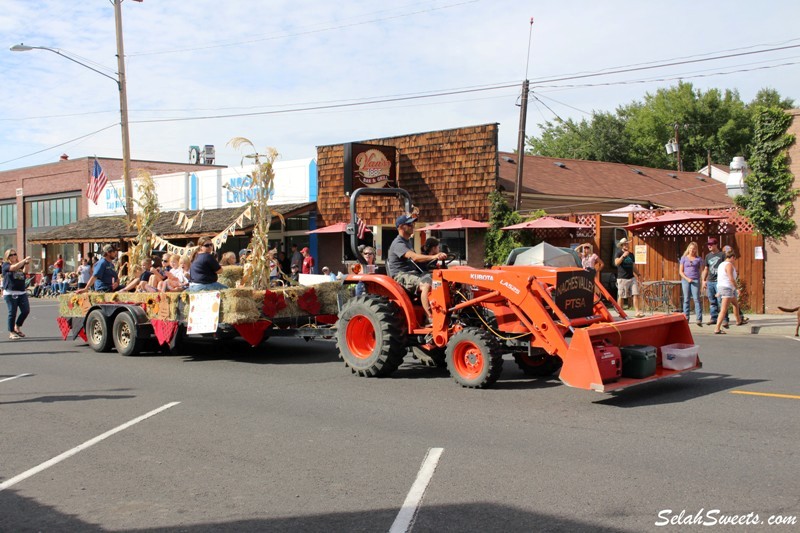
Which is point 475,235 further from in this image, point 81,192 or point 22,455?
point 81,192

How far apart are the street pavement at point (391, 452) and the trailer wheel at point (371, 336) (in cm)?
32

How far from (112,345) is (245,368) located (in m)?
3.31

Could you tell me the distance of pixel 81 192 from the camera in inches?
1582

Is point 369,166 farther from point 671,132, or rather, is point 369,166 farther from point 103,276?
point 671,132

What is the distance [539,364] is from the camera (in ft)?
31.2

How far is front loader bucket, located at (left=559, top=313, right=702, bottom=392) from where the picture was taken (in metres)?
7.46

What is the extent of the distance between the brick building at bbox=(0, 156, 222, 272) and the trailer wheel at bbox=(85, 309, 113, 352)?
2718cm

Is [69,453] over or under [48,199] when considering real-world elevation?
under

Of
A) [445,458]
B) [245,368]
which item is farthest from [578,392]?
[245,368]

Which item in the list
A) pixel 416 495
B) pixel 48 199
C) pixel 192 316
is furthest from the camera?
pixel 48 199

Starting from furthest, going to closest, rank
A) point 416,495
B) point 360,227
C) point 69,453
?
point 360,227
point 69,453
point 416,495

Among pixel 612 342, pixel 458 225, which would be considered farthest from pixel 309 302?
pixel 458 225

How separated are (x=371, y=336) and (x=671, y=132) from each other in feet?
174

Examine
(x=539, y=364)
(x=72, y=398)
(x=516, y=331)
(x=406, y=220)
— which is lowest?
(x=72, y=398)
